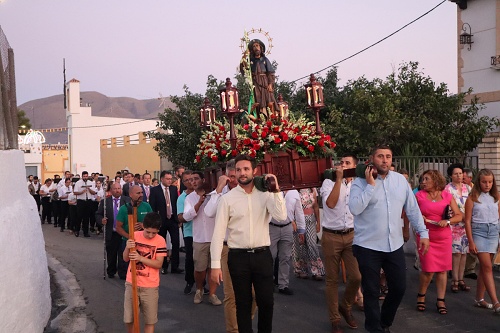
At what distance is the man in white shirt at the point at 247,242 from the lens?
6730mm

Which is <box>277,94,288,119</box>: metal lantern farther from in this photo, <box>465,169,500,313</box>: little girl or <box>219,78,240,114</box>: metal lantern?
<box>465,169,500,313</box>: little girl

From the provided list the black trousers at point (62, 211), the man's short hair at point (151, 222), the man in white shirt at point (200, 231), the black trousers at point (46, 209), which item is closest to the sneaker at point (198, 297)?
the man in white shirt at point (200, 231)

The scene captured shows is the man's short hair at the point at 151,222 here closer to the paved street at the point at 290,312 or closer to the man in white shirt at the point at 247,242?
the man in white shirt at the point at 247,242

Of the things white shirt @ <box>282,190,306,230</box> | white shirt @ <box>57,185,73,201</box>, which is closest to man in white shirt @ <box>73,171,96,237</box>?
white shirt @ <box>57,185,73,201</box>

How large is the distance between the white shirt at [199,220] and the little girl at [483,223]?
3.54m

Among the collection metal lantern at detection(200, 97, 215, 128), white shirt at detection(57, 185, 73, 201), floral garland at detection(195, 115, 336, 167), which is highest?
metal lantern at detection(200, 97, 215, 128)

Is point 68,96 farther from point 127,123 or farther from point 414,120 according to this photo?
point 414,120

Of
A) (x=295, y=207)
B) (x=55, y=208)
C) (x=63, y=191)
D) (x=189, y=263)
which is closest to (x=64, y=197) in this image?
(x=63, y=191)

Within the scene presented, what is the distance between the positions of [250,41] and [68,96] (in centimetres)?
5354

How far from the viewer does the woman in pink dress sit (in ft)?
30.5

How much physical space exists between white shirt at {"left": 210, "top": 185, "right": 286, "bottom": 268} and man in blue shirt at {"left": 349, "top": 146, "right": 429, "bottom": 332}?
111 centimetres

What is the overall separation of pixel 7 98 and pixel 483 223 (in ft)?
20.6

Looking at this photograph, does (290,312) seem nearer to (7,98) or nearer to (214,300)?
(214,300)

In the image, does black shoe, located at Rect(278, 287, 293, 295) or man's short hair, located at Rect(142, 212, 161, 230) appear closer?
man's short hair, located at Rect(142, 212, 161, 230)
